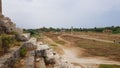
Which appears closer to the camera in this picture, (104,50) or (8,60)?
(8,60)

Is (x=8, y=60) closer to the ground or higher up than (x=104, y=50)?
higher up

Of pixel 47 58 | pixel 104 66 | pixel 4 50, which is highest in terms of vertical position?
pixel 4 50

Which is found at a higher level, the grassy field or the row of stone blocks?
the row of stone blocks

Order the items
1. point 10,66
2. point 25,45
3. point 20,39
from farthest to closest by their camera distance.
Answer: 1. point 20,39
2. point 25,45
3. point 10,66

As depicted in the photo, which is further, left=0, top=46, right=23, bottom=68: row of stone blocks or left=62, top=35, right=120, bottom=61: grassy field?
left=62, top=35, right=120, bottom=61: grassy field

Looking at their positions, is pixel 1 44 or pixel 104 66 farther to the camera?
pixel 104 66

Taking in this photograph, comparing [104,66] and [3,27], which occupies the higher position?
[3,27]

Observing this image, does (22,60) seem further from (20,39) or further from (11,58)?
(20,39)

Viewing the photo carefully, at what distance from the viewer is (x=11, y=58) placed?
905cm

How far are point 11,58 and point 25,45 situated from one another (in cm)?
423

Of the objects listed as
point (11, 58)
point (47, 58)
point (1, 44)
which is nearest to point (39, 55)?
point (47, 58)

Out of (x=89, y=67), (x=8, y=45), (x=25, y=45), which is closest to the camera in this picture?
(x=8, y=45)

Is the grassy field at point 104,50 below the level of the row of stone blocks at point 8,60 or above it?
below

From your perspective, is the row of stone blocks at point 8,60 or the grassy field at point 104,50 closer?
the row of stone blocks at point 8,60
